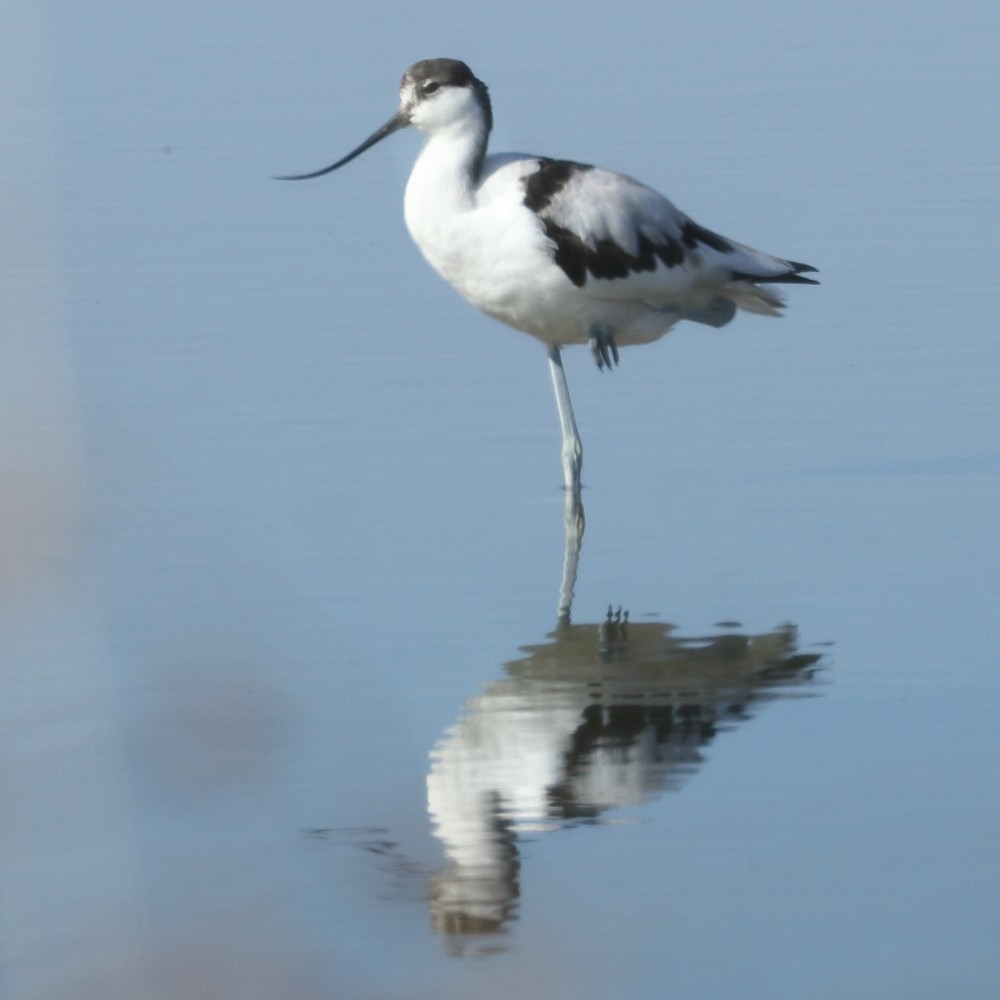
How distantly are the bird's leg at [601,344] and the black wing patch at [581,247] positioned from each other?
7.4 inches

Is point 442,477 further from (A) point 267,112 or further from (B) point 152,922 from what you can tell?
(A) point 267,112

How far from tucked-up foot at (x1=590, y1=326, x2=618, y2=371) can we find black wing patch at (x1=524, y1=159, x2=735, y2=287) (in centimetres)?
19

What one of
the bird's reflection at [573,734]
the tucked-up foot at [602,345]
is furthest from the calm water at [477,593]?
the tucked-up foot at [602,345]

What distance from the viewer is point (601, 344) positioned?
746 cm

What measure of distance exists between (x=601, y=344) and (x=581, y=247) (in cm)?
35

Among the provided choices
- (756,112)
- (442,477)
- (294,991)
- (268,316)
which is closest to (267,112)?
(756,112)

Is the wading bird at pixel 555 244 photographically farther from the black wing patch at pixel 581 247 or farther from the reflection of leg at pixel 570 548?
the reflection of leg at pixel 570 548

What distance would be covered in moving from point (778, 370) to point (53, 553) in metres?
6.02

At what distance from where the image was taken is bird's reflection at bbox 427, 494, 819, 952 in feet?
13.7

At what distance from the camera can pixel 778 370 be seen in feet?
27.1

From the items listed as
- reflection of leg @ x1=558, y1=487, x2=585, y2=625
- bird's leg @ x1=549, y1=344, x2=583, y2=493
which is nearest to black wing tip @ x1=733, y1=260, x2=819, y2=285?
bird's leg @ x1=549, y1=344, x2=583, y2=493

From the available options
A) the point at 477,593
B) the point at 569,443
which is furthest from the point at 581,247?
the point at 477,593

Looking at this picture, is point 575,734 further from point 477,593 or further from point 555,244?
point 555,244

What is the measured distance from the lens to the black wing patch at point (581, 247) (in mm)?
7223
